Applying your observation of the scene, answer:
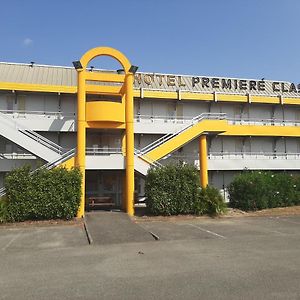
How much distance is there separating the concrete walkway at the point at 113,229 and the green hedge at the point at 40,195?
1.72 meters

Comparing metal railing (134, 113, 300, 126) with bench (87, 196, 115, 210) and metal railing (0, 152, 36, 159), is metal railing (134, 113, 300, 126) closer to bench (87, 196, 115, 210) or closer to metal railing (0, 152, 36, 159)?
bench (87, 196, 115, 210)

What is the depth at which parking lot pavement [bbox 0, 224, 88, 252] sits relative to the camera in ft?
43.9

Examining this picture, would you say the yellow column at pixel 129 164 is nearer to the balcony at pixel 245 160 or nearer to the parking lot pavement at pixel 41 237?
the parking lot pavement at pixel 41 237

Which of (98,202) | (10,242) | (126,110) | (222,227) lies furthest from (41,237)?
(126,110)

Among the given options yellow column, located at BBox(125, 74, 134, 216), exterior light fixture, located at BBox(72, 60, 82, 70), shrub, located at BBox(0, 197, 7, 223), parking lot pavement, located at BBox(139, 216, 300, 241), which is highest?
exterior light fixture, located at BBox(72, 60, 82, 70)

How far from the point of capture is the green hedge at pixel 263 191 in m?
24.5

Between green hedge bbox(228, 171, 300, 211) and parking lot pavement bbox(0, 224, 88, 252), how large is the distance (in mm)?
12202

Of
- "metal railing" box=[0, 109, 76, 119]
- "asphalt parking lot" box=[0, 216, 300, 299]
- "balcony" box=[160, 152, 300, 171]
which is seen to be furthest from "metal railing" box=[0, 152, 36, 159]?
"asphalt parking lot" box=[0, 216, 300, 299]

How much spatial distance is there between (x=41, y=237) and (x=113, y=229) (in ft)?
11.2

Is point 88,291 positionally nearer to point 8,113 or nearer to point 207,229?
point 207,229

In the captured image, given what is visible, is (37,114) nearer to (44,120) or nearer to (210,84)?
(44,120)

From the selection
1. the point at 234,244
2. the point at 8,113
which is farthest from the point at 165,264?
the point at 8,113

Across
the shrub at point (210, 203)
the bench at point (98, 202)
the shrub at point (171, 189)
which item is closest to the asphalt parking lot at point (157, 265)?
the shrub at point (171, 189)

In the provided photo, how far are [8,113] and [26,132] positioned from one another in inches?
202
